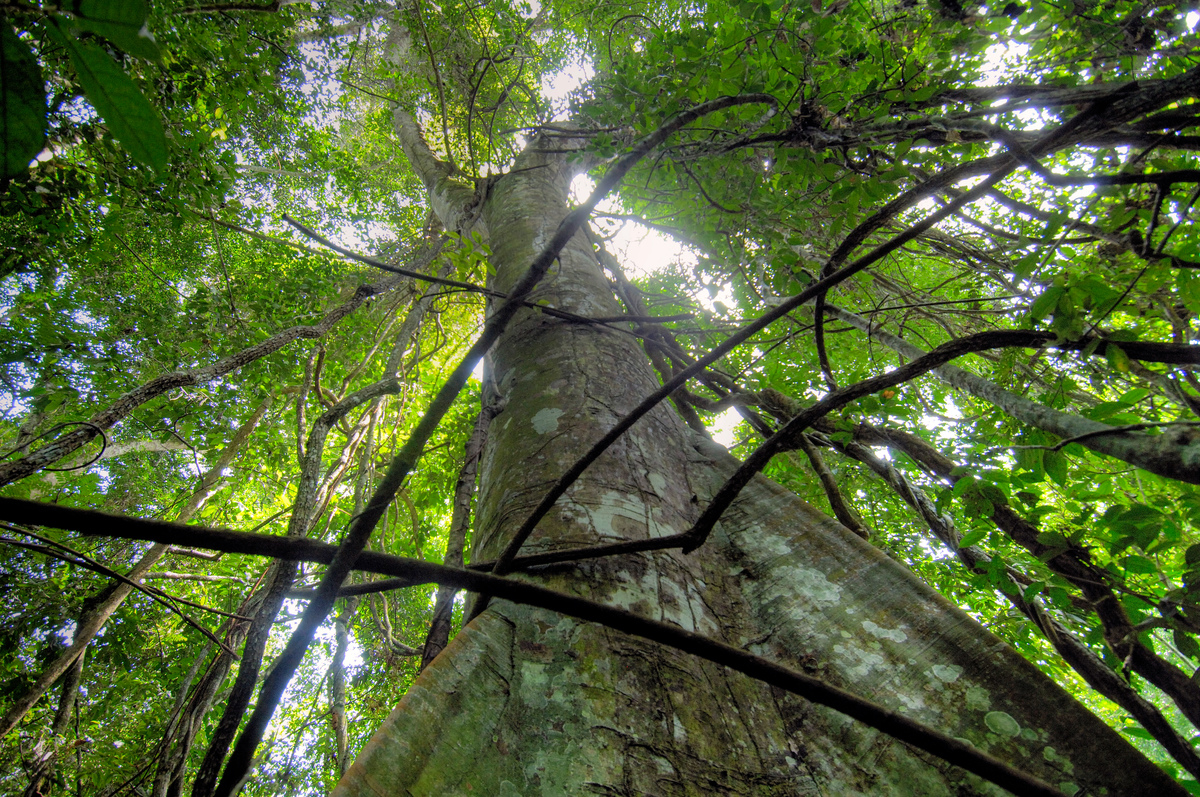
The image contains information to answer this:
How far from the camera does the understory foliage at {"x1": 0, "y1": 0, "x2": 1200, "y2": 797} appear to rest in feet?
2.97

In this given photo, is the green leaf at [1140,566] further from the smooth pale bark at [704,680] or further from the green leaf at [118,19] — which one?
the green leaf at [118,19]

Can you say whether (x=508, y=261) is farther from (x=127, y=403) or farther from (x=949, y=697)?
(x=949, y=697)

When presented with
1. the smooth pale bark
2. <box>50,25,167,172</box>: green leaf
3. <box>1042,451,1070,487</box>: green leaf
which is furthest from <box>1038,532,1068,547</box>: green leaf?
<box>50,25,167,172</box>: green leaf

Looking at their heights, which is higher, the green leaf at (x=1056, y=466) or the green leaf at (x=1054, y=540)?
the green leaf at (x=1056, y=466)

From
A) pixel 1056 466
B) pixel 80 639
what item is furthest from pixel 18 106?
pixel 80 639

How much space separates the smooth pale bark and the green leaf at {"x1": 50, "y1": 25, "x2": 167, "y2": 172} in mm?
657

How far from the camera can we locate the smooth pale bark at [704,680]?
2.00 ft

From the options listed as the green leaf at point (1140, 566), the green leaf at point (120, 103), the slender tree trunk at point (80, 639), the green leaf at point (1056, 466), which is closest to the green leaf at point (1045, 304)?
the green leaf at point (1056, 466)

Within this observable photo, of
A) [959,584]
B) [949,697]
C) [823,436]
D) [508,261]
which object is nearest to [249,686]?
[949,697]

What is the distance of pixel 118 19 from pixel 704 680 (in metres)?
1.00

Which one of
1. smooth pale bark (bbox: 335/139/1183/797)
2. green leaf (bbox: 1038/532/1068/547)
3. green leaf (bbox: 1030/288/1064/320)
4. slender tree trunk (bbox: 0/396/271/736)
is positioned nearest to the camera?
smooth pale bark (bbox: 335/139/1183/797)

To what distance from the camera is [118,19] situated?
0.37 meters

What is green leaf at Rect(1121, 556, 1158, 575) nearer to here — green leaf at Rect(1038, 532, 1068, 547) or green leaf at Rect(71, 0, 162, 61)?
green leaf at Rect(1038, 532, 1068, 547)

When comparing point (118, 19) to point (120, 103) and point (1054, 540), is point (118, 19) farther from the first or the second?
point (1054, 540)
